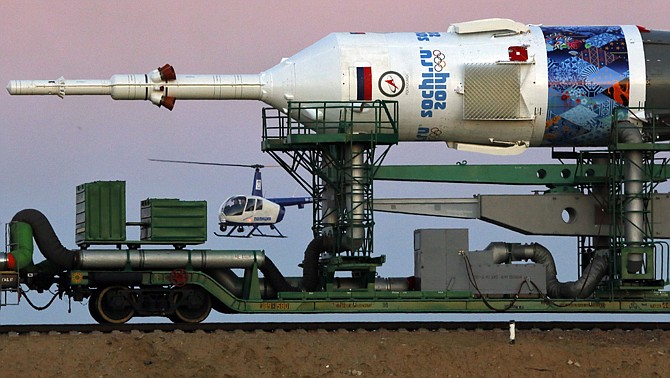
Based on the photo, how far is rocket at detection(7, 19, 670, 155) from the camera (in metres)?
38.3

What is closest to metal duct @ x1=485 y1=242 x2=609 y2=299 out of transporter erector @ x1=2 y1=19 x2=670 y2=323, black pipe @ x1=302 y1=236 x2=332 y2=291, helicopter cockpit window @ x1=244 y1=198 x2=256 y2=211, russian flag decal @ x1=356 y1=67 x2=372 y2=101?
transporter erector @ x1=2 y1=19 x2=670 y2=323

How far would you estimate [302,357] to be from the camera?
107 feet

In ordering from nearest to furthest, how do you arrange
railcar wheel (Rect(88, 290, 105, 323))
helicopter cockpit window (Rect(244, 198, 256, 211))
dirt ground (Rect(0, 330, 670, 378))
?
1. dirt ground (Rect(0, 330, 670, 378))
2. railcar wheel (Rect(88, 290, 105, 323))
3. helicopter cockpit window (Rect(244, 198, 256, 211))

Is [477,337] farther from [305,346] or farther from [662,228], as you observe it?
[662,228]

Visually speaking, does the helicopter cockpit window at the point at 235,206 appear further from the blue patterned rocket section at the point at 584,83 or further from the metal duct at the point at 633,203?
the metal duct at the point at 633,203

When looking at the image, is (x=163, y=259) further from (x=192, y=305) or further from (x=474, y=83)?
(x=474, y=83)

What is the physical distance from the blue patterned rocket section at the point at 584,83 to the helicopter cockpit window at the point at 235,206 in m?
42.6

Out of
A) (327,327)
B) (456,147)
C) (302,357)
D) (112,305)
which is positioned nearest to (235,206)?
(456,147)

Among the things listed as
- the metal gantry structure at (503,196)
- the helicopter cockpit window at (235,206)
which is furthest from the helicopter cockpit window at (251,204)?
the metal gantry structure at (503,196)

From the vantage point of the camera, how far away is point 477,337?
3572 centimetres

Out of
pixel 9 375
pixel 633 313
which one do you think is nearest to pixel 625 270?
pixel 633 313

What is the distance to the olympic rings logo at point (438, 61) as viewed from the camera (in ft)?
127

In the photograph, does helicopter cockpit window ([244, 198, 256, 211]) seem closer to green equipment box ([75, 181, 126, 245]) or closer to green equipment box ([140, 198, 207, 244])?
green equipment box ([140, 198, 207, 244])

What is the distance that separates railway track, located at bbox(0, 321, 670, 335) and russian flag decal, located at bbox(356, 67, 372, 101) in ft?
20.4
